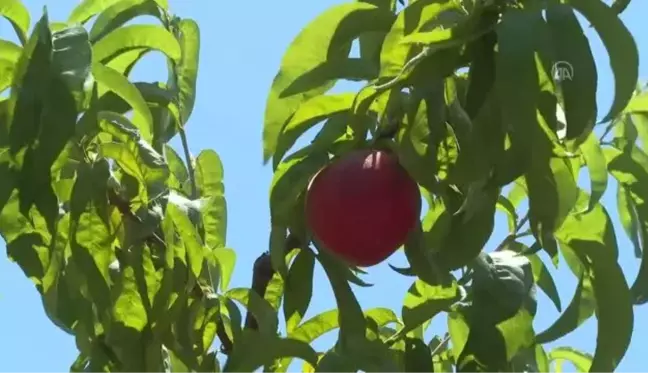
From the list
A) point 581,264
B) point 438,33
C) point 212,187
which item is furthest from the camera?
point 212,187

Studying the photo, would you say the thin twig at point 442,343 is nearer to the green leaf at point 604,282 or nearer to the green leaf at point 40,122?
the green leaf at point 604,282

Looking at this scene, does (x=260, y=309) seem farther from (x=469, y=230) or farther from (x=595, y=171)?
(x=595, y=171)

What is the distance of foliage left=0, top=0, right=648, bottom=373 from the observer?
1.06 meters

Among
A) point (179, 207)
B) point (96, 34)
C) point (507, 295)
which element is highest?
point (96, 34)

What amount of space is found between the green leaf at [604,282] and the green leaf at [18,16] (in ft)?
1.89

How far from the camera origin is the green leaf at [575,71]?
3.28ft

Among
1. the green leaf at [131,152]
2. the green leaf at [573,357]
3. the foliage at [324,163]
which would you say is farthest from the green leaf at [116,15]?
the green leaf at [573,357]

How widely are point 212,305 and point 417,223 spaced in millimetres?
241

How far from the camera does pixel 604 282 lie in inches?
48.4

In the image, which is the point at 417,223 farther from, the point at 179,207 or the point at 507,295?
the point at 179,207

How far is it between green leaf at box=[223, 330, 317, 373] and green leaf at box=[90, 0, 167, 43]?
1.18ft

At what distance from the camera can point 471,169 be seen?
1.08m

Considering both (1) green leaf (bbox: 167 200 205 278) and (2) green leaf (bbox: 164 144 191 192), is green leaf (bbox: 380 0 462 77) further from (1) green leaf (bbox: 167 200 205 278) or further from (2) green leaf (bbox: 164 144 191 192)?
(2) green leaf (bbox: 164 144 191 192)

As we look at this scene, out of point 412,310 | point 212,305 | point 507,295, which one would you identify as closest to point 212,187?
point 212,305
